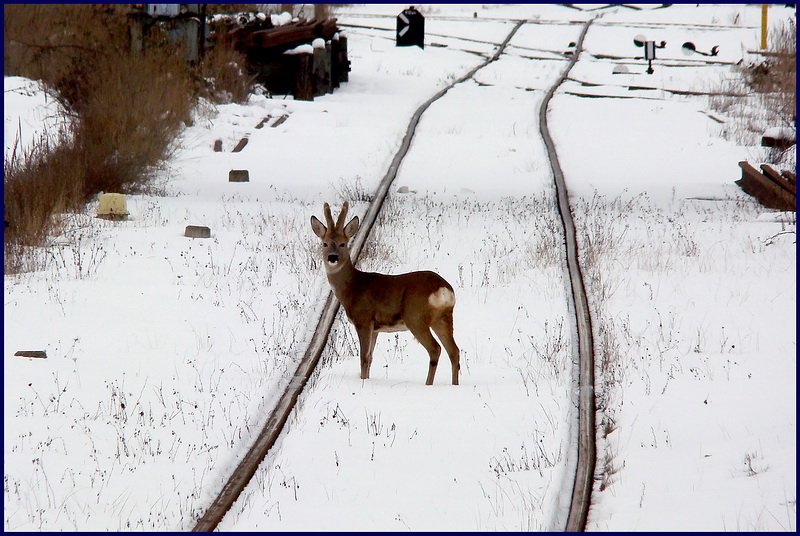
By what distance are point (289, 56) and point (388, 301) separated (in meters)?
18.8

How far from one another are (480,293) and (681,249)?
2.59m

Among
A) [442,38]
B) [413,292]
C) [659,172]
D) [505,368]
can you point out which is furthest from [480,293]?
[442,38]

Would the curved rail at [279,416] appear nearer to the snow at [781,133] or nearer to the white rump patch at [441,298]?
the white rump patch at [441,298]

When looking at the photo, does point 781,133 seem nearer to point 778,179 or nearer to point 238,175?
point 778,179

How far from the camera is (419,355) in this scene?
9.14m

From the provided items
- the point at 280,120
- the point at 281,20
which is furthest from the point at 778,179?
the point at 281,20

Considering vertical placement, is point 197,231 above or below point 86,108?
below

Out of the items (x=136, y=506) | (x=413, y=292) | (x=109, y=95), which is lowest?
(x=136, y=506)

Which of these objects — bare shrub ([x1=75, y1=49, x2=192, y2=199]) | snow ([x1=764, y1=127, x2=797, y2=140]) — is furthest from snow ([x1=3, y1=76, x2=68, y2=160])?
snow ([x1=764, y1=127, x2=797, y2=140])

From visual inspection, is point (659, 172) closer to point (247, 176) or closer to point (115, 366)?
point (247, 176)

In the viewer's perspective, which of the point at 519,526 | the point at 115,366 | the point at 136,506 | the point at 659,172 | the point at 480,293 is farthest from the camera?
the point at 659,172

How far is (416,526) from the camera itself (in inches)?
223

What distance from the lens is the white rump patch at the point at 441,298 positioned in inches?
305

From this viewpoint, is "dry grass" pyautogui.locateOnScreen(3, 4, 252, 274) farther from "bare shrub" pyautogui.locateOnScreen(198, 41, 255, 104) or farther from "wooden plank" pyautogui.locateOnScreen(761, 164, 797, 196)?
"wooden plank" pyautogui.locateOnScreen(761, 164, 797, 196)
